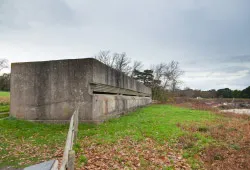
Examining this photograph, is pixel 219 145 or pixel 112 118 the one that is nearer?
pixel 219 145

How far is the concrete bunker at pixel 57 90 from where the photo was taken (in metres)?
7.39

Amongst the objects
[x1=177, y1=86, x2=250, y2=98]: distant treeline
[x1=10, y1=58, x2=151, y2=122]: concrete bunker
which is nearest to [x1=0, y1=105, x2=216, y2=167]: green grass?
[x1=10, y1=58, x2=151, y2=122]: concrete bunker

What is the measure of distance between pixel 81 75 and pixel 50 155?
3.47 metres

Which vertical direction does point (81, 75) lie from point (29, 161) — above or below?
above

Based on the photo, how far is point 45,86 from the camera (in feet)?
25.2

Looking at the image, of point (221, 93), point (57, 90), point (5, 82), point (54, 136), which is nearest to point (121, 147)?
point (54, 136)

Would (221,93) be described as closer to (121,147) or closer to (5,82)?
(5,82)

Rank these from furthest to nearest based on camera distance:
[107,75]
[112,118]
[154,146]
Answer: [112,118]
[107,75]
[154,146]

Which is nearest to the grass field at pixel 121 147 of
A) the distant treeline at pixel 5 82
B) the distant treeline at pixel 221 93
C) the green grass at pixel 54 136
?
the green grass at pixel 54 136

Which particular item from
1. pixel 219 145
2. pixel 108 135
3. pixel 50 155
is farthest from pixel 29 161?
pixel 219 145

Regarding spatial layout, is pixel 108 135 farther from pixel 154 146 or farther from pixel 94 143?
pixel 154 146

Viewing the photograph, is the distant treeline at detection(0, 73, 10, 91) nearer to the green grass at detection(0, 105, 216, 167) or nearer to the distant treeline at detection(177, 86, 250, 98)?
the green grass at detection(0, 105, 216, 167)

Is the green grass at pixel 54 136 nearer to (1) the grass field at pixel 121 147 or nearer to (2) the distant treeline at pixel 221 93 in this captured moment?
(1) the grass field at pixel 121 147

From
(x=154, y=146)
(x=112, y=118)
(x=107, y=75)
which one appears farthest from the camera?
(x=112, y=118)
